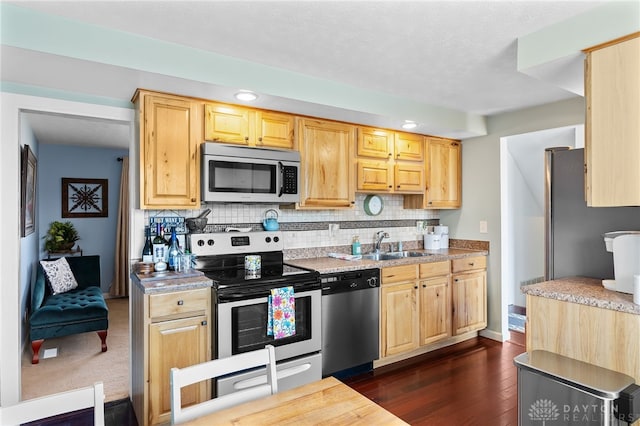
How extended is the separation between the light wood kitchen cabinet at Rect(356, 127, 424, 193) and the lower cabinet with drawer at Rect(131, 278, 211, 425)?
1881 mm

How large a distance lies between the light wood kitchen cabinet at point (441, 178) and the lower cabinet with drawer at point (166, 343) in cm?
259

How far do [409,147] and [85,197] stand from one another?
503 centimetres

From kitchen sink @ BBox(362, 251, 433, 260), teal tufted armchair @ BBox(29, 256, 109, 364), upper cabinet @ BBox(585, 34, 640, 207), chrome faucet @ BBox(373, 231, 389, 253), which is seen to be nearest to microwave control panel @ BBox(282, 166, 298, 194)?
kitchen sink @ BBox(362, 251, 433, 260)

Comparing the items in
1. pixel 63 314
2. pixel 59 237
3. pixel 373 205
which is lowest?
pixel 63 314

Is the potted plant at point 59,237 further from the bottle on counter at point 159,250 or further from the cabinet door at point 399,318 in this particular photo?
the cabinet door at point 399,318

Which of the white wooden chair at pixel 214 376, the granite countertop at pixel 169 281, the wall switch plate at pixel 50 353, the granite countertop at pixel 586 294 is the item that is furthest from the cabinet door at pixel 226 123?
the wall switch plate at pixel 50 353

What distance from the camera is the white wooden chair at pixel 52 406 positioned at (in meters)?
1.08

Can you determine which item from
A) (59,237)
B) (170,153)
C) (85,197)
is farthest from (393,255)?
(85,197)

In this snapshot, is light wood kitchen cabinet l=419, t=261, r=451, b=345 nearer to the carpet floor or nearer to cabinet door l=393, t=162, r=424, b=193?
cabinet door l=393, t=162, r=424, b=193

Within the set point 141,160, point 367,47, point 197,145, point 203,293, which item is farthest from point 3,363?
point 367,47

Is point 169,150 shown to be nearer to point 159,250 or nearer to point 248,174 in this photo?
point 248,174

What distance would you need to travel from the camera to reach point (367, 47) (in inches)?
92.4

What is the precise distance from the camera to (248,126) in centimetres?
301

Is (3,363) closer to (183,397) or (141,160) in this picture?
(183,397)
